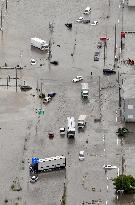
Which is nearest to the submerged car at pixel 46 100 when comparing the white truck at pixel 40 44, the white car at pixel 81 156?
the white car at pixel 81 156

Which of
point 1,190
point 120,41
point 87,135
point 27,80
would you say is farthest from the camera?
→ point 120,41

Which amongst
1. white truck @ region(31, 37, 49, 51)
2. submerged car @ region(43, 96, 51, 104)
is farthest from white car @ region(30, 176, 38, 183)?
white truck @ region(31, 37, 49, 51)

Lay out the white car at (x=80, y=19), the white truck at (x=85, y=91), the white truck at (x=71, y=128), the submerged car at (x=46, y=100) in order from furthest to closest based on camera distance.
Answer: the white car at (x=80, y=19) → the white truck at (x=85, y=91) → the submerged car at (x=46, y=100) → the white truck at (x=71, y=128)

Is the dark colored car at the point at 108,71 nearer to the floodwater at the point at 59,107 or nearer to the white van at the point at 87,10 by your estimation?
the floodwater at the point at 59,107

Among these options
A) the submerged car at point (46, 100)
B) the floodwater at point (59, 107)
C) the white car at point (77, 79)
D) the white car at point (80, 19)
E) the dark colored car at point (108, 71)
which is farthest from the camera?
the white car at point (80, 19)

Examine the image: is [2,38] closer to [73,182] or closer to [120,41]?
[120,41]

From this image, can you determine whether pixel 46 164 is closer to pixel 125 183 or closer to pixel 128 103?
pixel 125 183

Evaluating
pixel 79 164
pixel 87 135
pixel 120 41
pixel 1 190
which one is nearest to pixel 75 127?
pixel 87 135
